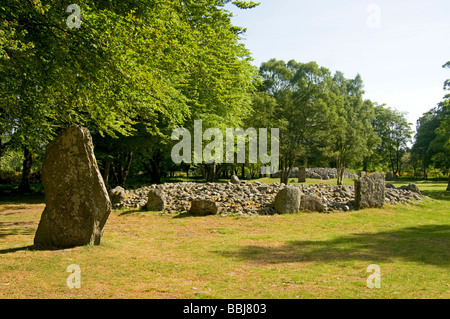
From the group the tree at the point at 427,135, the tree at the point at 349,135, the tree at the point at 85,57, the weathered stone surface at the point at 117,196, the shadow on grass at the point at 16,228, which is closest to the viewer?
the tree at the point at 85,57

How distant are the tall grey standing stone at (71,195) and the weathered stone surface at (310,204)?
9.32 metres

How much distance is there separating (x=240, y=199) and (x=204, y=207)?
1.95 metres

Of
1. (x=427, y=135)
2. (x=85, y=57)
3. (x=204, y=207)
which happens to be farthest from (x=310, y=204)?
(x=427, y=135)

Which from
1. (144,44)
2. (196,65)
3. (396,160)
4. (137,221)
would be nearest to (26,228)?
(137,221)

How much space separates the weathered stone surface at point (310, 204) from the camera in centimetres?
1459

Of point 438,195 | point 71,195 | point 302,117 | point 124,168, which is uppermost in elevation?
point 302,117

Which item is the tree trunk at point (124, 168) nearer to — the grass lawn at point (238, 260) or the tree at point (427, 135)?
the grass lawn at point (238, 260)

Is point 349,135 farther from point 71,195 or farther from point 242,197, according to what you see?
point 71,195

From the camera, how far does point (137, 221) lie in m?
12.9

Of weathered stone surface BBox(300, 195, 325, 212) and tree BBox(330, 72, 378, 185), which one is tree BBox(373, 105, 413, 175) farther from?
weathered stone surface BBox(300, 195, 325, 212)

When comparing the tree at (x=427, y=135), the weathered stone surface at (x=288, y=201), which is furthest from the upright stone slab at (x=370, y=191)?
the tree at (x=427, y=135)

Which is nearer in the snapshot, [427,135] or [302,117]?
[302,117]

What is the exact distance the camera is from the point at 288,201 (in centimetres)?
1405
